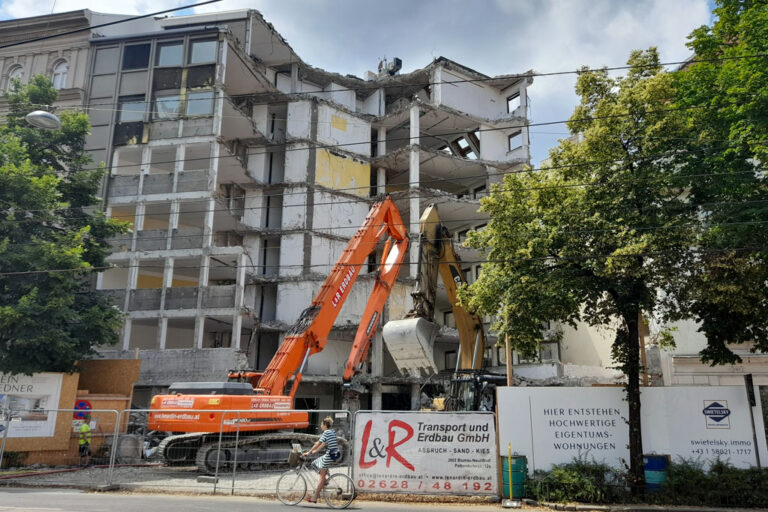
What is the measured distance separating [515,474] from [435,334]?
5.67m

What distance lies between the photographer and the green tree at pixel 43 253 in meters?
19.1

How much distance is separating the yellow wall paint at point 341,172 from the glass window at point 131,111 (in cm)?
1179

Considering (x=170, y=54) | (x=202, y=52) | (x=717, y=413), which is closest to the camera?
(x=717, y=413)

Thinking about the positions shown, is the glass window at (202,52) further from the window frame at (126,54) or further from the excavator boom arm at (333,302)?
the excavator boom arm at (333,302)

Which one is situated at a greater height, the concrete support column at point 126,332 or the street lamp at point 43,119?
the street lamp at point 43,119

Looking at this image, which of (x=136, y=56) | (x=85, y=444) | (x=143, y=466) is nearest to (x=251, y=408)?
(x=143, y=466)

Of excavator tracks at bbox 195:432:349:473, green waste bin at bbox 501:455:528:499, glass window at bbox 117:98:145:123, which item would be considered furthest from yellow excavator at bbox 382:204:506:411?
glass window at bbox 117:98:145:123

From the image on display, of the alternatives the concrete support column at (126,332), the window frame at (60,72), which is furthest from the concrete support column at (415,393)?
the window frame at (60,72)

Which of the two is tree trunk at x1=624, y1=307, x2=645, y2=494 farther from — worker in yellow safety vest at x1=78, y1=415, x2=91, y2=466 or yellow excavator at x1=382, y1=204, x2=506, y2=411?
worker in yellow safety vest at x1=78, y1=415, x2=91, y2=466

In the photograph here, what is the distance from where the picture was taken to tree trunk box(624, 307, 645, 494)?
12.8 meters

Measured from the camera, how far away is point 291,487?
12.3m

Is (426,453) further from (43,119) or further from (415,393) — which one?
(415,393)

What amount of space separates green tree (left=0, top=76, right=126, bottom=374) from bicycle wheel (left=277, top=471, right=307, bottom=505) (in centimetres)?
1101

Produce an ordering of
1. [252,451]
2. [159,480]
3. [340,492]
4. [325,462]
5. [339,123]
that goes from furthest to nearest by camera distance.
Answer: [339,123] < [252,451] < [159,480] < [340,492] < [325,462]
